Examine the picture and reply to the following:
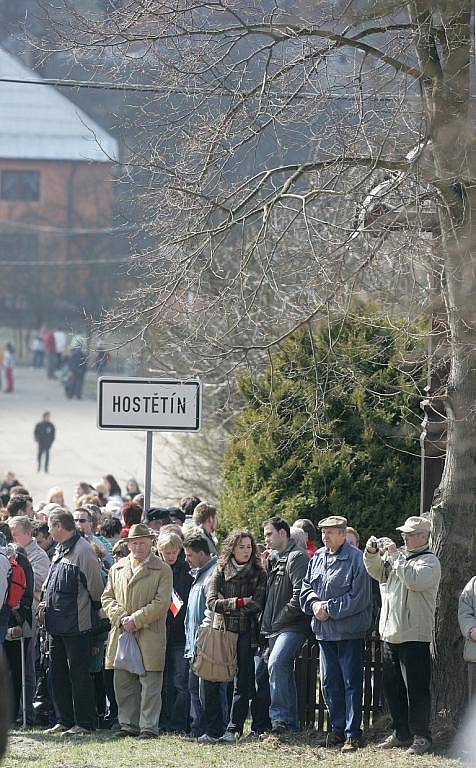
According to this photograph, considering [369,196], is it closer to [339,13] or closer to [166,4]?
[339,13]

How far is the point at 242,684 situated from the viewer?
1002 cm

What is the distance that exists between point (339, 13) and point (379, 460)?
5648mm

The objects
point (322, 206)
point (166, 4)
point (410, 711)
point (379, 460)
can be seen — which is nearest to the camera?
point (410, 711)

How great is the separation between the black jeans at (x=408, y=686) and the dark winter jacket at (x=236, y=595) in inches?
45.7

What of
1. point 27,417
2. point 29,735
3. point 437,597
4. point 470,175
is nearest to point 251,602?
point 437,597

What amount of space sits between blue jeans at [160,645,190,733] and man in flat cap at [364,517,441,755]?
1851mm

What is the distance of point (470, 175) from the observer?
923 cm

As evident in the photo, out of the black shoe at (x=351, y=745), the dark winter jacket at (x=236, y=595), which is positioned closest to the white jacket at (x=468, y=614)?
the black shoe at (x=351, y=745)

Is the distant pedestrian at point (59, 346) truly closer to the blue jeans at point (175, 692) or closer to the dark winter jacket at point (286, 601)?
the blue jeans at point (175, 692)

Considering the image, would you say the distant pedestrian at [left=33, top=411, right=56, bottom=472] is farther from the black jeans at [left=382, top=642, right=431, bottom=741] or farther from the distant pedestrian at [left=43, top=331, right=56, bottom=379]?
the black jeans at [left=382, top=642, right=431, bottom=741]

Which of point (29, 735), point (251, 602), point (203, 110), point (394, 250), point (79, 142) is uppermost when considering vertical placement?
point (79, 142)

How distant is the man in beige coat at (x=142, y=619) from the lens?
33.3 feet

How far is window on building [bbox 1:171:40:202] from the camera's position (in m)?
55.4

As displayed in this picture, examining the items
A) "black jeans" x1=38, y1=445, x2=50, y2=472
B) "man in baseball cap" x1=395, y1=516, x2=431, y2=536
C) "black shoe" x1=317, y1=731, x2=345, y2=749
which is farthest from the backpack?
"black jeans" x1=38, y1=445, x2=50, y2=472
